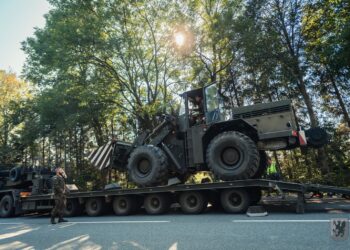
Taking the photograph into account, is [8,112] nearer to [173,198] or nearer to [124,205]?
[124,205]

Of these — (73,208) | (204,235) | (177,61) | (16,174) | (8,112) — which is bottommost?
(204,235)

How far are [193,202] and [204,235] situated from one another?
319 centimetres

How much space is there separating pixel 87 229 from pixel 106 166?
13.4ft

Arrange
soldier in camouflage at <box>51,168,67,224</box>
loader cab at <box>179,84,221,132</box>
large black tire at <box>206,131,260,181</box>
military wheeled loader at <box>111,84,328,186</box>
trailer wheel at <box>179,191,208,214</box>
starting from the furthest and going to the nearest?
soldier in camouflage at <box>51,168,67,224</box>, loader cab at <box>179,84,221,132</box>, trailer wheel at <box>179,191,208,214</box>, military wheeled loader at <box>111,84,328,186</box>, large black tire at <box>206,131,260,181</box>

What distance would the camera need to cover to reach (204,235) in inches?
222

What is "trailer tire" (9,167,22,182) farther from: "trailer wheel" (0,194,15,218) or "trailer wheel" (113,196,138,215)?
"trailer wheel" (113,196,138,215)

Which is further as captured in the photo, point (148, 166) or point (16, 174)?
point (16, 174)

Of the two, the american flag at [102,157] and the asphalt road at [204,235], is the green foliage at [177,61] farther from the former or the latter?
the asphalt road at [204,235]

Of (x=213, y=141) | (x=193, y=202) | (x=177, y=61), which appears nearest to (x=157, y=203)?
(x=193, y=202)

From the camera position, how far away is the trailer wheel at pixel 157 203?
9.33 metres

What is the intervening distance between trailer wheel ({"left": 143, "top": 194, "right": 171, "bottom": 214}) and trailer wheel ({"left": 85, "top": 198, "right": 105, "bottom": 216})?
1.93m

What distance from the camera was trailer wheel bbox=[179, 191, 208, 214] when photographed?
28.4 ft

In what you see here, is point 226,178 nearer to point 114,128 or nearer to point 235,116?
point 235,116

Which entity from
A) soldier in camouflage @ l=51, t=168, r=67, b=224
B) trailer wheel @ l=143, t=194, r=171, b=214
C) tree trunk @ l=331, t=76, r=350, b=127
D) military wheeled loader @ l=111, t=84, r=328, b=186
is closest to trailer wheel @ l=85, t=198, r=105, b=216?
soldier in camouflage @ l=51, t=168, r=67, b=224
